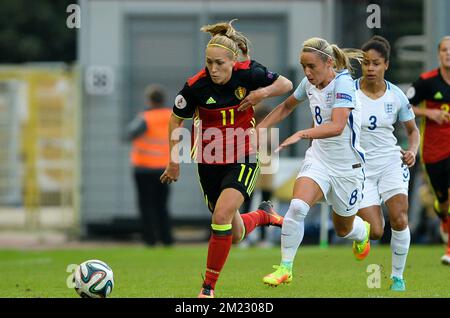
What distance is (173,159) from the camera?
913 cm

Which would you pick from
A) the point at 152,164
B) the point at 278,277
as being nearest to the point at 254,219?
the point at 278,277

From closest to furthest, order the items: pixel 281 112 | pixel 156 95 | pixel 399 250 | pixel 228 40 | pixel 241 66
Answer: pixel 228 40
pixel 241 66
pixel 281 112
pixel 399 250
pixel 156 95

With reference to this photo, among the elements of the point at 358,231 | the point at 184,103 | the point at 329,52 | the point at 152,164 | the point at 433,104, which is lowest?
the point at 152,164

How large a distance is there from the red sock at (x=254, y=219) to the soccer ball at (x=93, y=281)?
1.43 meters

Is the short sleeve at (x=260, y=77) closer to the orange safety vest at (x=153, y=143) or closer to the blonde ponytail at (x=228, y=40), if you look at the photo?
the blonde ponytail at (x=228, y=40)

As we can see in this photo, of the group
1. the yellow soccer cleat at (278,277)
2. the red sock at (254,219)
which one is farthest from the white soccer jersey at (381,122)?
the yellow soccer cleat at (278,277)

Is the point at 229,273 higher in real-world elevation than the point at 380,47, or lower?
lower

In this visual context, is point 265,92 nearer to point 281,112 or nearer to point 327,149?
point 281,112

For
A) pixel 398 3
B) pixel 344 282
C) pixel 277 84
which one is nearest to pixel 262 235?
pixel 344 282

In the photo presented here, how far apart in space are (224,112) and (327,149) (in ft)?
3.16

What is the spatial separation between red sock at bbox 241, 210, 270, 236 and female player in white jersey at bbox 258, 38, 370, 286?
525mm

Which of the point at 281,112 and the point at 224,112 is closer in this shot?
the point at 224,112

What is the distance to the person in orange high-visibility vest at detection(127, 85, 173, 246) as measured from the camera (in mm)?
17344

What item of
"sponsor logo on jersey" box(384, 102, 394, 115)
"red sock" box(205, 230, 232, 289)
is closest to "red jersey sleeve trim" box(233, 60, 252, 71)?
"red sock" box(205, 230, 232, 289)
